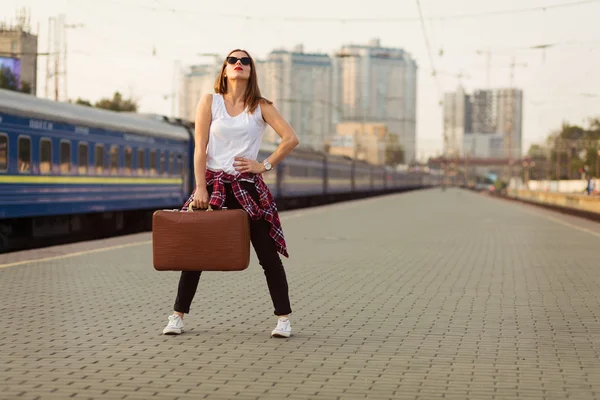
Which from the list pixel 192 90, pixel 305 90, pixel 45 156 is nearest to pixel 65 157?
pixel 45 156

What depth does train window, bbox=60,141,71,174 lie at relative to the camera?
2374 cm

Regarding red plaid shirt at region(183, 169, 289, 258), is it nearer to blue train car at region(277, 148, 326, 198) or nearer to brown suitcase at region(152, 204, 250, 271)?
brown suitcase at region(152, 204, 250, 271)

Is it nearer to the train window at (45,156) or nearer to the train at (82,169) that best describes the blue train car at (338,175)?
the train at (82,169)

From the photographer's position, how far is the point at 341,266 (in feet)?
53.5

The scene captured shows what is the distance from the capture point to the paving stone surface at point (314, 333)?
6703mm

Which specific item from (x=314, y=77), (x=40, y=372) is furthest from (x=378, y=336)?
Answer: (x=314, y=77)

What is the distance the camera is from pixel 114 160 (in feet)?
90.0

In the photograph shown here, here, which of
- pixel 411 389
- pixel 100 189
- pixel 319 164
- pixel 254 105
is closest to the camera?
pixel 411 389

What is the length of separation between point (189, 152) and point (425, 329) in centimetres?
2620

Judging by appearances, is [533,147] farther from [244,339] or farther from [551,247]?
[244,339]

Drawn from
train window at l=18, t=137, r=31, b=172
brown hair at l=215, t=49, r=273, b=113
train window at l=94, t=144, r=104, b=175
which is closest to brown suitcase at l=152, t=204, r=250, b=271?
brown hair at l=215, t=49, r=273, b=113

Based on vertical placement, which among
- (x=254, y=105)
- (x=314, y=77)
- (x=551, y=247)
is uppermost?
(x=314, y=77)

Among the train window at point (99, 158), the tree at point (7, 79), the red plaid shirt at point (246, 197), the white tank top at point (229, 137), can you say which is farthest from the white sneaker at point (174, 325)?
the tree at point (7, 79)

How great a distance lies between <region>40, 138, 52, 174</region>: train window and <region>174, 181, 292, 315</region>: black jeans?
47.6 feet
